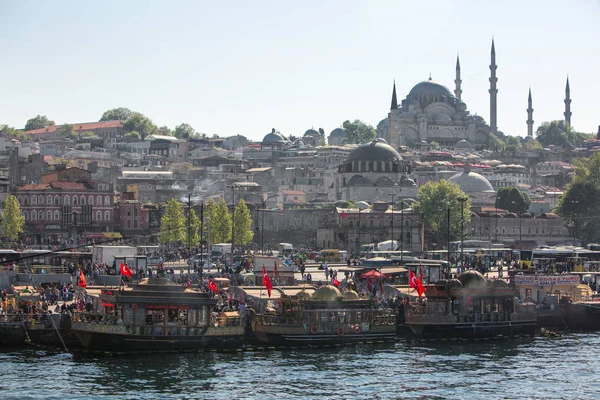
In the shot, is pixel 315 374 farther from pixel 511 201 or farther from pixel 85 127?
pixel 85 127

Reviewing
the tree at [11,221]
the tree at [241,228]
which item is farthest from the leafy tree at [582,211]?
the tree at [11,221]

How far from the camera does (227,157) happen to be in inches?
6161

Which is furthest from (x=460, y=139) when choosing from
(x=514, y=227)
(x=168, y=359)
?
(x=168, y=359)

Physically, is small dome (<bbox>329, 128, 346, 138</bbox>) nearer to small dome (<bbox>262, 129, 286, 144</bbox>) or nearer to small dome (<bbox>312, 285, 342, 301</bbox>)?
small dome (<bbox>262, 129, 286, 144</bbox>)

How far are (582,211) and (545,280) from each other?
5134 centimetres

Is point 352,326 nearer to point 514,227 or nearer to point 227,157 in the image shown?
point 514,227

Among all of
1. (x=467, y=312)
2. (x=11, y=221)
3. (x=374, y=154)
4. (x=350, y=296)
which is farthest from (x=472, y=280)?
(x=374, y=154)

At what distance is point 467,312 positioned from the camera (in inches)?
1695

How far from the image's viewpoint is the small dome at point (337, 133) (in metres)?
195

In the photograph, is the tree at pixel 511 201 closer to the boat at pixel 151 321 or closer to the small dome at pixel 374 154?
the small dome at pixel 374 154

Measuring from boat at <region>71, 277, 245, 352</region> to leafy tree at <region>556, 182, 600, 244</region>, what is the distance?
64357 mm

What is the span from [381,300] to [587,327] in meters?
8.69

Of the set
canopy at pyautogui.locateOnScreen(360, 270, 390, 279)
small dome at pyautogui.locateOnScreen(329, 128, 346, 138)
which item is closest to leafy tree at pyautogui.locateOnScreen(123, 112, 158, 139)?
small dome at pyautogui.locateOnScreen(329, 128, 346, 138)

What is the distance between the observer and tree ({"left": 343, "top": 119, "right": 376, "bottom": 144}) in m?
190
